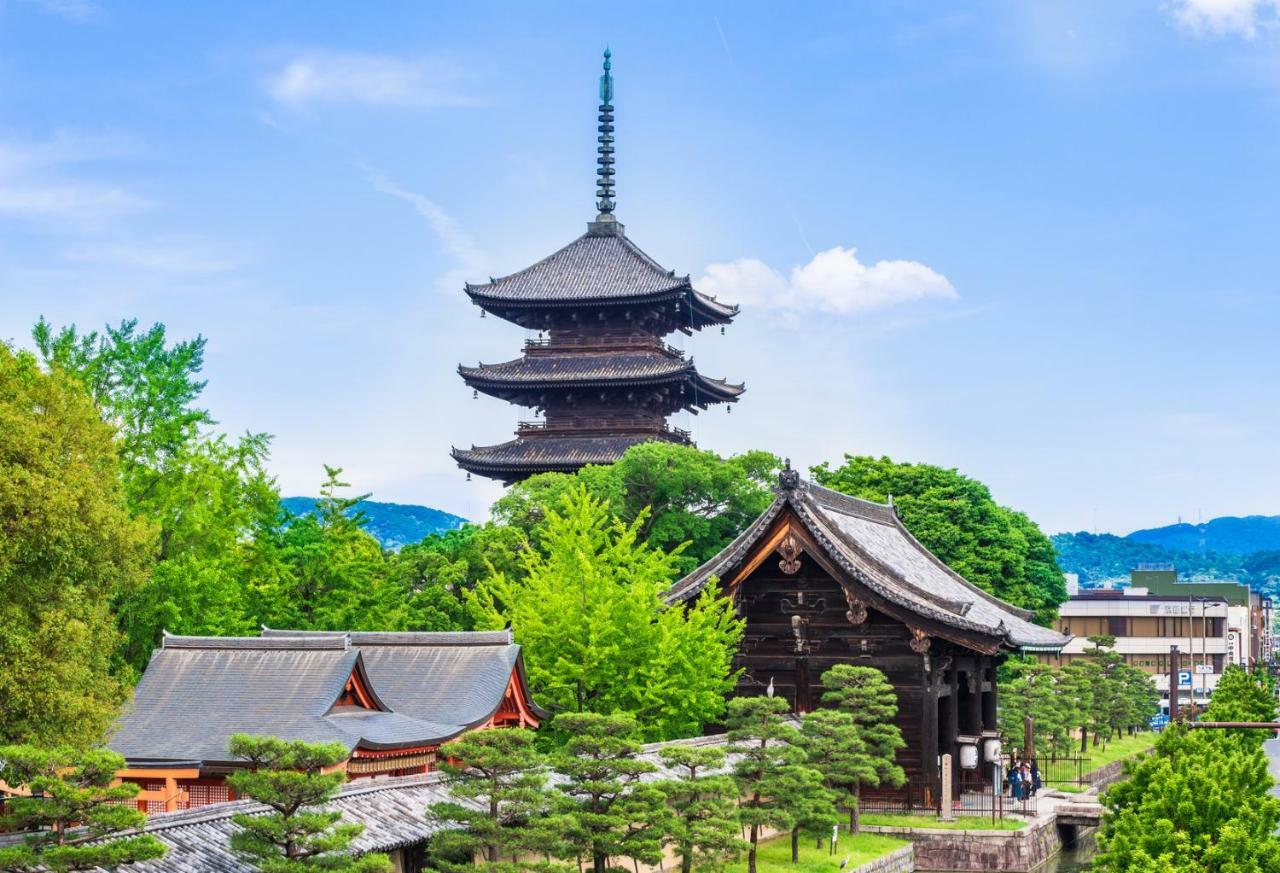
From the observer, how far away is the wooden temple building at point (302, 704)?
A: 109ft

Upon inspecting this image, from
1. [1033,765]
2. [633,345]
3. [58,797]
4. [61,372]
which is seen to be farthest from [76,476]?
[633,345]

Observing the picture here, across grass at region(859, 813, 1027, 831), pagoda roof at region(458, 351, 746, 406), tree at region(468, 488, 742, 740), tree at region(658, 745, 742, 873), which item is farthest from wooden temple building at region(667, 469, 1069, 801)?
pagoda roof at region(458, 351, 746, 406)

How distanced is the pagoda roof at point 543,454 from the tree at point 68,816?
5076 cm

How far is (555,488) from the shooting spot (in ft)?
201

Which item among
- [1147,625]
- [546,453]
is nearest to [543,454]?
[546,453]

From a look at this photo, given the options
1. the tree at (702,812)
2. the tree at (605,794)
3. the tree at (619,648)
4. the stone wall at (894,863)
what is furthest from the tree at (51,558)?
the stone wall at (894,863)

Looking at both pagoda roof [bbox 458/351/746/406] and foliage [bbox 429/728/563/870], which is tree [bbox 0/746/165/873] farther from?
pagoda roof [bbox 458/351/746/406]

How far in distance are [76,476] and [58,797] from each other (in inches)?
478

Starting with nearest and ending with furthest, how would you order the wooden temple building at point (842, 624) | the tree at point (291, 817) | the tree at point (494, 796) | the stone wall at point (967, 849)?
1. the tree at point (291, 817)
2. the tree at point (494, 796)
3. the stone wall at point (967, 849)
4. the wooden temple building at point (842, 624)

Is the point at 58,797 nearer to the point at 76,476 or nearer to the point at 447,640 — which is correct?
the point at 76,476

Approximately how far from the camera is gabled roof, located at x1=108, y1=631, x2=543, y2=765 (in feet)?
111

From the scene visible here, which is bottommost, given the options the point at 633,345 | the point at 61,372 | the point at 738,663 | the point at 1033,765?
the point at 1033,765

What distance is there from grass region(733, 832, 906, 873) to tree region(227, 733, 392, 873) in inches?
524

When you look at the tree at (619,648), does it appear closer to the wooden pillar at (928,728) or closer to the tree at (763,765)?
the wooden pillar at (928,728)
